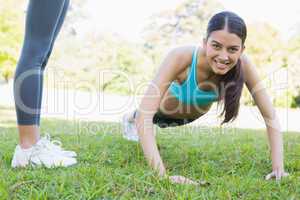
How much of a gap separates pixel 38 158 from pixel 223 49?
3.38ft

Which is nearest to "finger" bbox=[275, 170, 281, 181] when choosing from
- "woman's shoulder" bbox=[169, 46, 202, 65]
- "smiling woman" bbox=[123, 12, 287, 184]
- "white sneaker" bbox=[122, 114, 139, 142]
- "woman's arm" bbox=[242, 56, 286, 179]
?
"smiling woman" bbox=[123, 12, 287, 184]

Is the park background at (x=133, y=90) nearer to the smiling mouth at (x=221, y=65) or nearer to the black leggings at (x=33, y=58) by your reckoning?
the black leggings at (x=33, y=58)

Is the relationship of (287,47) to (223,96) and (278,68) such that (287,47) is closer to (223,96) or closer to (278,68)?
(278,68)

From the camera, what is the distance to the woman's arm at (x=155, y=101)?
1.75 m

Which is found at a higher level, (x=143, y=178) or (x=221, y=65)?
(x=221, y=65)

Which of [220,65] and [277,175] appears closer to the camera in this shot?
[277,175]

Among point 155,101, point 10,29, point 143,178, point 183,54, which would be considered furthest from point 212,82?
point 10,29

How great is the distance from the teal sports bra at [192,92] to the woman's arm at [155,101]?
66 millimetres

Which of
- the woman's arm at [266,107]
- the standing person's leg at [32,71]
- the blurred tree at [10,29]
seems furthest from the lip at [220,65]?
the blurred tree at [10,29]

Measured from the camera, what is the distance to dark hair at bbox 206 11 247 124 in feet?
6.06

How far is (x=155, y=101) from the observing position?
1893 millimetres

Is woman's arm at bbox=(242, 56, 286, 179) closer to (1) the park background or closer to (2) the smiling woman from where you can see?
(2) the smiling woman

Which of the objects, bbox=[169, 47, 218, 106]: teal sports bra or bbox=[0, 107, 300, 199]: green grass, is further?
bbox=[169, 47, 218, 106]: teal sports bra

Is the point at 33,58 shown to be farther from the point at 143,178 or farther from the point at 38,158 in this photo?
the point at 143,178
